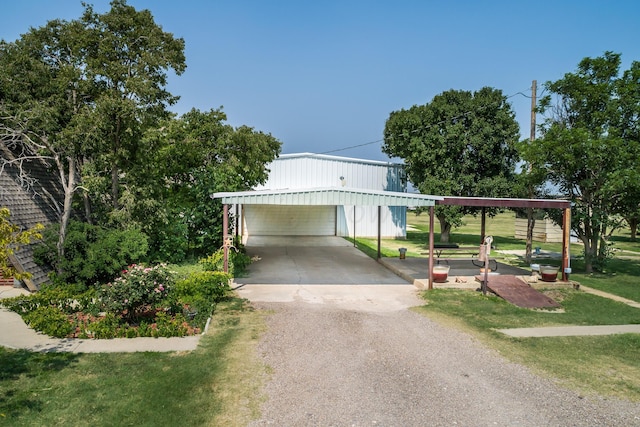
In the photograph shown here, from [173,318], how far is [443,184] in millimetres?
19155

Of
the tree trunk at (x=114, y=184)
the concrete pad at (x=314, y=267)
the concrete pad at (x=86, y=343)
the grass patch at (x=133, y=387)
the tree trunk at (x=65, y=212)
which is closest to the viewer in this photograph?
the grass patch at (x=133, y=387)

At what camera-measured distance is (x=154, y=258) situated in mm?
15648

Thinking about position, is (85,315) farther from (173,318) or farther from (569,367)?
(569,367)

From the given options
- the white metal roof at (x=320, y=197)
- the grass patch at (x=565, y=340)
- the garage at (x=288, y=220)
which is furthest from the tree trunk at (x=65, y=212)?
the garage at (x=288, y=220)

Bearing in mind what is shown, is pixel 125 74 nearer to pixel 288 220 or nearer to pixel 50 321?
pixel 50 321

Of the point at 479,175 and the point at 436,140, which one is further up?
the point at 436,140

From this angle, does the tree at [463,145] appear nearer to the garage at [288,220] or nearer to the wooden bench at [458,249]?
the wooden bench at [458,249]

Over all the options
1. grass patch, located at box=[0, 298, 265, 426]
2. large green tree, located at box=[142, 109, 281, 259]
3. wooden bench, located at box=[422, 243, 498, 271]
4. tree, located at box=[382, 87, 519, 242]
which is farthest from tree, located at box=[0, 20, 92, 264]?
tree, located at box=[382, 87, 519, 242]

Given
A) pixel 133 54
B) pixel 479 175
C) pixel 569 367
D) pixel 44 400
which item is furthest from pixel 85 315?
pixel 479 175

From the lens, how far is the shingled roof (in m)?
12.1

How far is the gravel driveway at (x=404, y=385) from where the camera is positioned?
225 inches

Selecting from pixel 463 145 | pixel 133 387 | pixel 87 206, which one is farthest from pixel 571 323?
pixel 463 145

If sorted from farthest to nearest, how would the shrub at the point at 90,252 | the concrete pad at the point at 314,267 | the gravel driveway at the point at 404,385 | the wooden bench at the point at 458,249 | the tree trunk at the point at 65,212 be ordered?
the wooden bench at the point at 458,249 < the concrete pad at the point at 314,267 < the tree trunk at the point at 65,212 < the shrub at the point at 90,252 < the gravel driveway at the point at 404,385

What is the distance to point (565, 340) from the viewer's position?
910 centimetres
